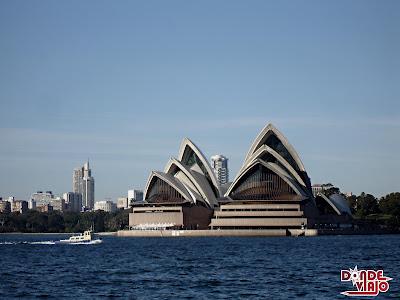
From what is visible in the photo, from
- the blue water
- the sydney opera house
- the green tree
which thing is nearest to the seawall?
the sydney opera house

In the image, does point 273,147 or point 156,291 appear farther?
point 273,147

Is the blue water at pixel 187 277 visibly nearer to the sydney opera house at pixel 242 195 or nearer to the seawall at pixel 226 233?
the seawall at pixel 226 233

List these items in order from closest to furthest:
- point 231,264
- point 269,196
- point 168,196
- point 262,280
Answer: point 262,280
point 231,264
point 269,196
point 168,196

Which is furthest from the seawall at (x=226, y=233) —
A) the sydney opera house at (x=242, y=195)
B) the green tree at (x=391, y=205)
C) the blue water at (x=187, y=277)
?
the blue water at (x=187, y=277)

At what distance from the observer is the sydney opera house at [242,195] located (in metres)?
137

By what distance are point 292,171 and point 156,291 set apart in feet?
342

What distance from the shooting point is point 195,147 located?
14888 centimetres

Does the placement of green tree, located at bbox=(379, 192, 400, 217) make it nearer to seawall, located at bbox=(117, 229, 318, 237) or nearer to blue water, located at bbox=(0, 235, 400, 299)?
seawall, located at bbox=(117, 229, 318, 237)

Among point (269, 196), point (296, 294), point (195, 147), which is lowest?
point (296, 294)

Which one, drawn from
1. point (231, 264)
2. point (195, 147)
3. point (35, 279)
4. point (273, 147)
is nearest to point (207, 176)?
point (195, 147)

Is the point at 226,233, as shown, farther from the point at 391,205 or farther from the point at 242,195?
the point at 391,205

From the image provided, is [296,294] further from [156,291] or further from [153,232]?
[153,232]

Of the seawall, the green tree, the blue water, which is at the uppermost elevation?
the green tree

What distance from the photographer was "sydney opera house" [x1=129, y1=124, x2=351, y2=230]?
13712cm
